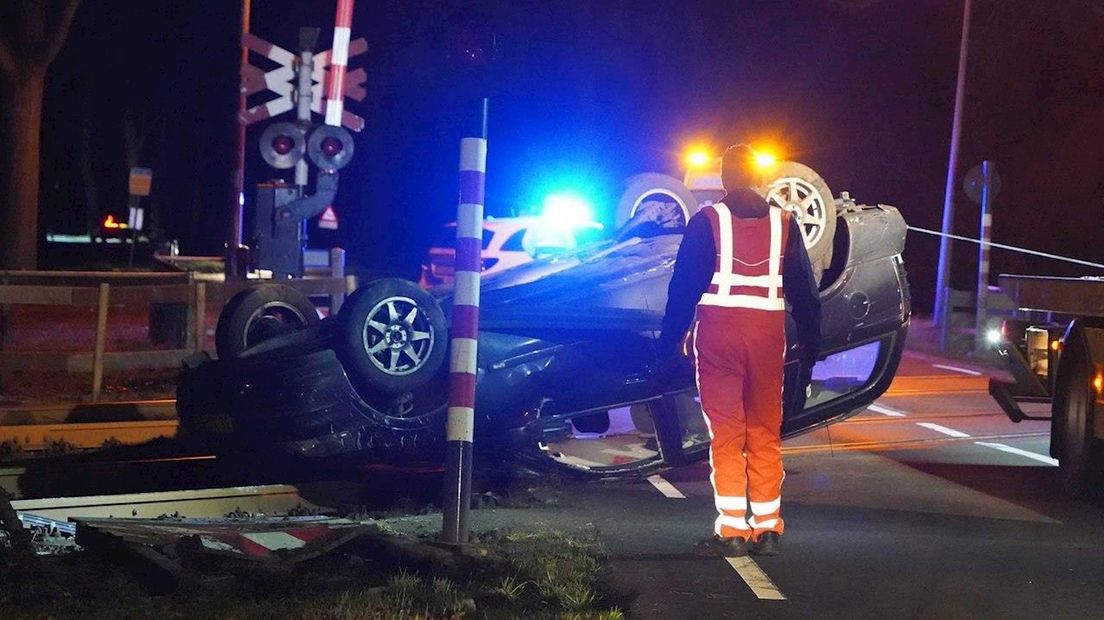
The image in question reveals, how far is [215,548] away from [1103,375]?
5082mm

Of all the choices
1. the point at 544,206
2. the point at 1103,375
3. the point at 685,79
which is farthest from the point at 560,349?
the point at 685,79

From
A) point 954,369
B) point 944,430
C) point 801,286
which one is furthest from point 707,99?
point 801,286

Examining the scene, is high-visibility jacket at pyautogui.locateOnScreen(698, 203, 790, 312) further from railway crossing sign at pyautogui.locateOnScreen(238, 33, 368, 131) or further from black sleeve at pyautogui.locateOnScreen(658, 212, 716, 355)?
railway crossing sign at pyautogui.locateOnScreen(238, 33, 368, 131)

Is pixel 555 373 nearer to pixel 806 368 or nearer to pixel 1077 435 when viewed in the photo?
pixel 806 368

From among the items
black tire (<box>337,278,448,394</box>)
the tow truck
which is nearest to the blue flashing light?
the tow truck

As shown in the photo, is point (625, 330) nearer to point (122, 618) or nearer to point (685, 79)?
point (122, 618)

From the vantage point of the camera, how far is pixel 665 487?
8.16 metres

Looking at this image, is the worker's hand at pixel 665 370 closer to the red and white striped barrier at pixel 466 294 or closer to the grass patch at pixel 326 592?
the red and white striped barrier at pixel 466 294

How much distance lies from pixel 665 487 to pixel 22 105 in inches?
678

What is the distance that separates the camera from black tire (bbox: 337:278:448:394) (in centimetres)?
713

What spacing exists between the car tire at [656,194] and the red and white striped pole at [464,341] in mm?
2860

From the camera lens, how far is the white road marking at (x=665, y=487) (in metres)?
7.83

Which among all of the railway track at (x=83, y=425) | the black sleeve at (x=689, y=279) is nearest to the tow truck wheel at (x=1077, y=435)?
the black sleeve at (x=689, y=279)

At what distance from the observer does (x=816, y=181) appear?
7.47 metres
